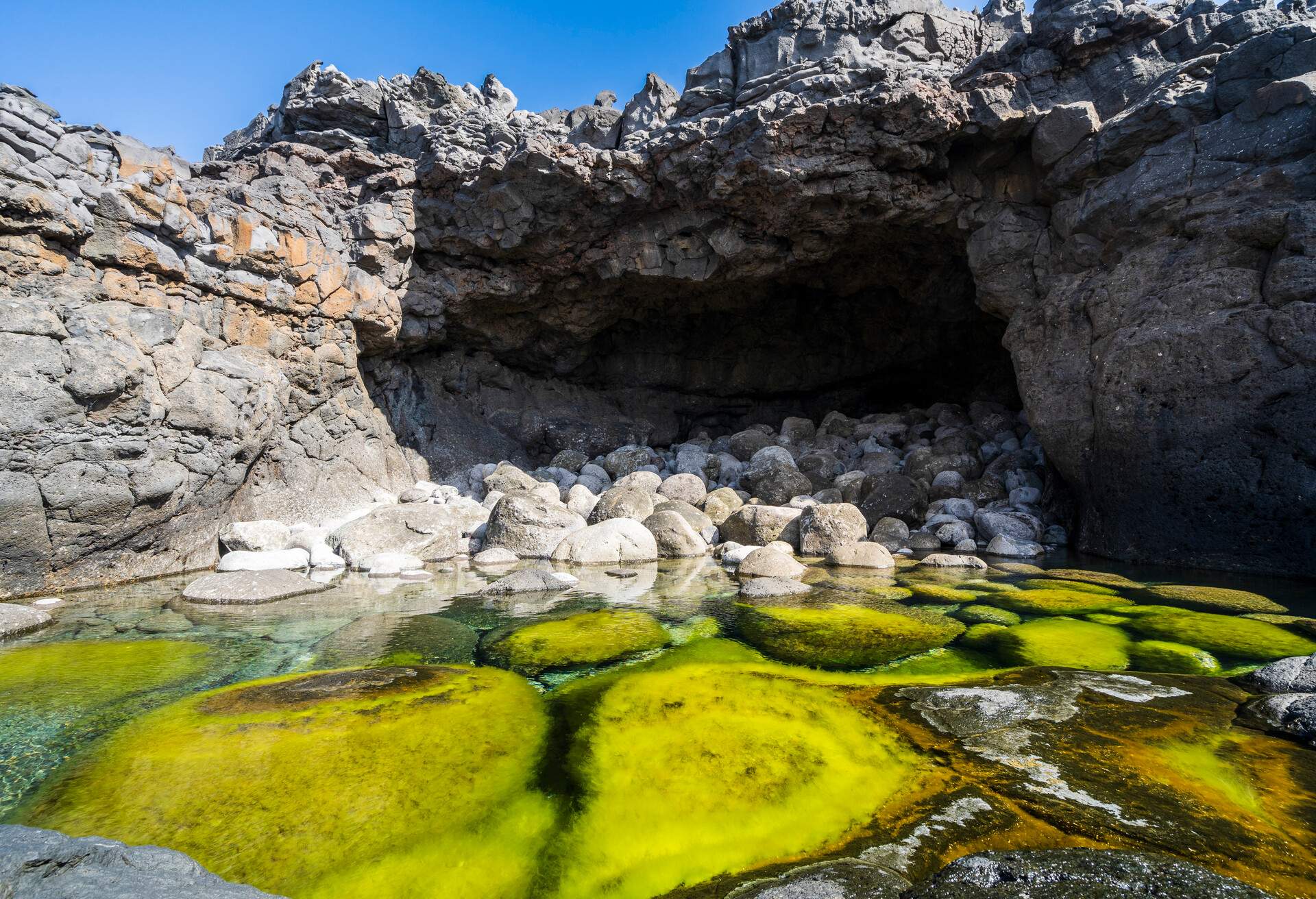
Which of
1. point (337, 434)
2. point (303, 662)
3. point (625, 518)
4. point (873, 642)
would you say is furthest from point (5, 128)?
point (873, 642)

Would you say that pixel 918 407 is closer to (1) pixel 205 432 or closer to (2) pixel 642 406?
(2) pixel 642 406

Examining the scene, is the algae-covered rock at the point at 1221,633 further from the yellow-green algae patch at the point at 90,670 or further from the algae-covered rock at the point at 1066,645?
the yellow-green algae patch at the point at 90,670

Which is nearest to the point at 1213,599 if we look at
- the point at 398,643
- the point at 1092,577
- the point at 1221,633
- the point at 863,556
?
the point at 1092,577

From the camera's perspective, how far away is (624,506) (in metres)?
12.1

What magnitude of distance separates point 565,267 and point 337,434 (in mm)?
6900

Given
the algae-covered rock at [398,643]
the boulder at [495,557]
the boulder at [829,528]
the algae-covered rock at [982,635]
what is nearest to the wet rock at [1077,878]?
the algae-covered rock at [982,635]

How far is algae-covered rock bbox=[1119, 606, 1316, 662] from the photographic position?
16.7ft

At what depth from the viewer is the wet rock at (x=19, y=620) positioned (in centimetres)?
583

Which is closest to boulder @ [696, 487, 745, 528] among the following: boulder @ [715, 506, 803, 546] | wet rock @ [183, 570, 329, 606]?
boulder @ [715, 506, 803, 546]

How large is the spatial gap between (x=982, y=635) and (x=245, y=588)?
814 cm

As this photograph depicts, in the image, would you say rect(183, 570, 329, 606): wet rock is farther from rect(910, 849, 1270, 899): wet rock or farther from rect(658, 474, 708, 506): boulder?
rect(910, 849, 1270, 899): wet rock

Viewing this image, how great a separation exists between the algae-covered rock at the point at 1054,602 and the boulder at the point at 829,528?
3.21 m

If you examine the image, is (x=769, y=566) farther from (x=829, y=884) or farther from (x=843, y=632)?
(x=829, y=884)

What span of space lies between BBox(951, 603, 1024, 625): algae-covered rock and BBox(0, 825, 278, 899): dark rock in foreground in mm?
6147
